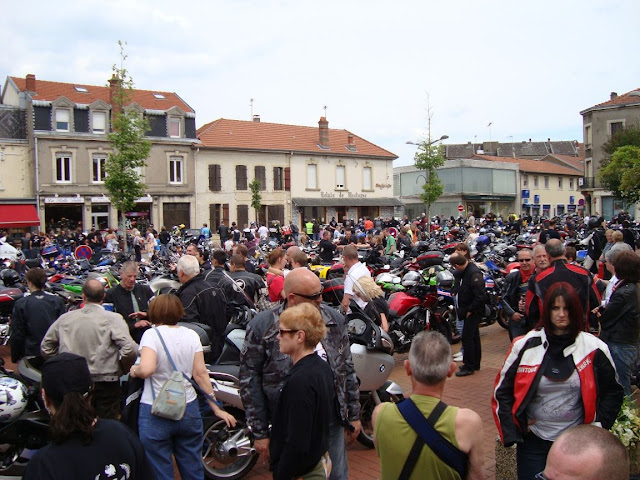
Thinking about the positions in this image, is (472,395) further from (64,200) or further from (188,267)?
(64,200)

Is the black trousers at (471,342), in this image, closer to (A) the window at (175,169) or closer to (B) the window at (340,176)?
(A) the window at (175,169)

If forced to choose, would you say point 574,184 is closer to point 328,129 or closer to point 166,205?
point 328,129

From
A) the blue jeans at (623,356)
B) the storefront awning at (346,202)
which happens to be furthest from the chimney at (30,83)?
the blue jeans at (623,356)

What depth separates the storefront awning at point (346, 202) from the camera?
139ft

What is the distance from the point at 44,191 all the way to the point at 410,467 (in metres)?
35.1

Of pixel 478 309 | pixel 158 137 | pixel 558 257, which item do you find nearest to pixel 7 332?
pixel 478 309

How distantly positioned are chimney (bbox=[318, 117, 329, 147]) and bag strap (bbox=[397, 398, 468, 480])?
141ft

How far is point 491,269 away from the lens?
11359 mm

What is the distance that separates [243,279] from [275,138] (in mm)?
36703

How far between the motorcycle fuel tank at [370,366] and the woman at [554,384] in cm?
199

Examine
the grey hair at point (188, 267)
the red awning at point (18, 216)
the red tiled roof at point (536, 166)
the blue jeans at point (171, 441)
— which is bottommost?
the blue jeans at point (171, 441)

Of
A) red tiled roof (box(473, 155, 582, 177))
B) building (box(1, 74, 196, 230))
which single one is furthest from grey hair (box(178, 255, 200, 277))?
red tiled roof (box(473, 155, 582, 177))

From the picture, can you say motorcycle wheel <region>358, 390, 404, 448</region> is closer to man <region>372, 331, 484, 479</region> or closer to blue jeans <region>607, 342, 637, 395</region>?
blue jeans <region>607, 342, 637, 395</region>

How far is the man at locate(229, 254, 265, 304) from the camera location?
24.1ft
